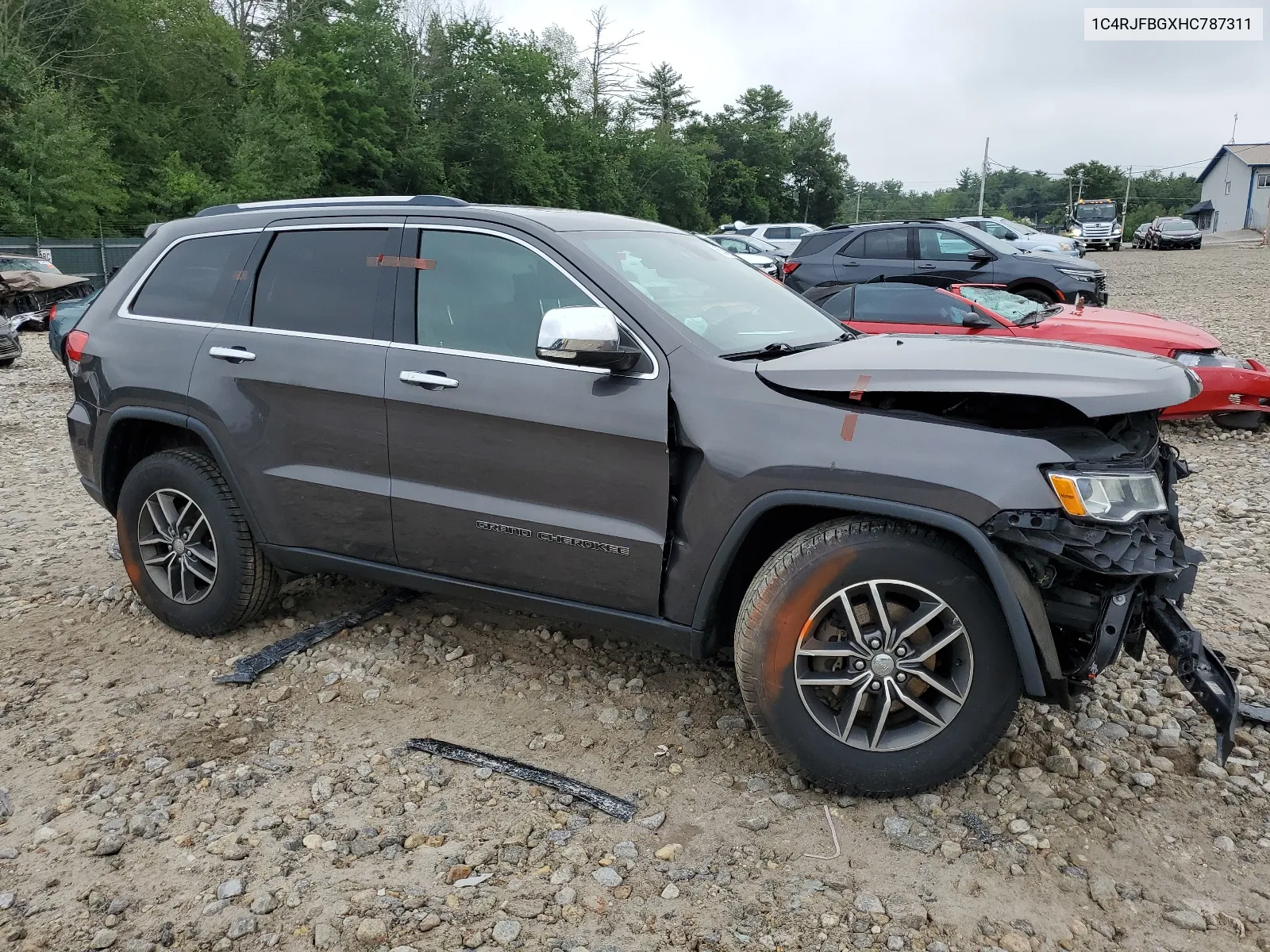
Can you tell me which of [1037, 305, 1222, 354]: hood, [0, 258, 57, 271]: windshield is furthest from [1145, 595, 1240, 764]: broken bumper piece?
[0, 258, 57, 271]: windshield

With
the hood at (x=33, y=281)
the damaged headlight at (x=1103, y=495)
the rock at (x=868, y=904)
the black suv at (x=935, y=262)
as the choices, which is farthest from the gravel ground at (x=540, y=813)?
the hood at (x=33, y=281)

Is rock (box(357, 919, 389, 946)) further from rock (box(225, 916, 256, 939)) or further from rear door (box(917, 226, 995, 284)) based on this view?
rear door (box(917, 226, 995, 284))

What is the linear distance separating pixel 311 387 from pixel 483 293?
786 millimetres

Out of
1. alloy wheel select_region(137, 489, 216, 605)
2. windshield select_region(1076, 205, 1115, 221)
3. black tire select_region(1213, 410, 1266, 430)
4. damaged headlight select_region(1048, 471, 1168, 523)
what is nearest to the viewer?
damaged headlight select_region(1048, 471, 1168, 523)

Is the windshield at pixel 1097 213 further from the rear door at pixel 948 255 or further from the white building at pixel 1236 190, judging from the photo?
the rear door at pixel 948 255

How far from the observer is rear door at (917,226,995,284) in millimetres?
13297

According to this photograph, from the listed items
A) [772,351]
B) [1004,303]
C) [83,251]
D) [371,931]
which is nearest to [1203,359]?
[1004,303]

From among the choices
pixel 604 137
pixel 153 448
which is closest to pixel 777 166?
→ pixel 604 137

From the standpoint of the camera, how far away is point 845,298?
907 cm

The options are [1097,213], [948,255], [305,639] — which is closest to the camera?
[305,639]

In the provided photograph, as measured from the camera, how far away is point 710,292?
3826 millimetres

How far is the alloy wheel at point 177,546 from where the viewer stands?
4316 millimetres

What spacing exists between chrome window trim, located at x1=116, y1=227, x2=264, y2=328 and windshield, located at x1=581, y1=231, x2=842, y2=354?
163 cm

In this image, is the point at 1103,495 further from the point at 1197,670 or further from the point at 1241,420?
the point at 1241,420
